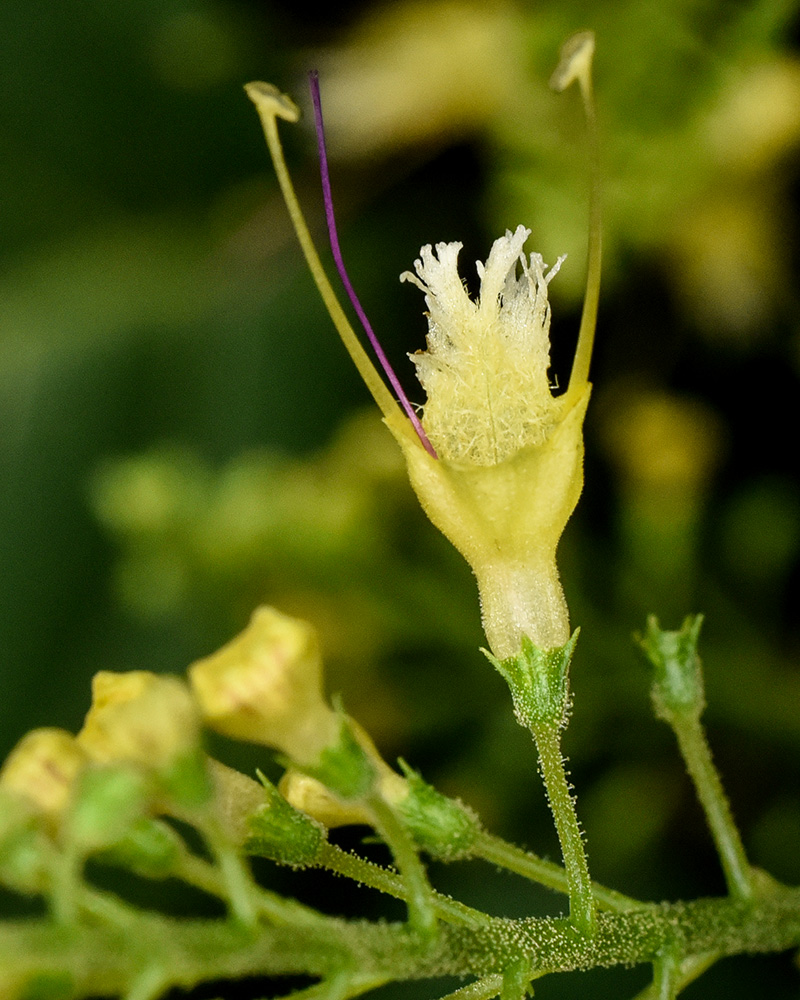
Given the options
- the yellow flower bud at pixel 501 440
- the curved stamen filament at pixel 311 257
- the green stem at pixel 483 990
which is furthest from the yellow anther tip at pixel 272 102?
the green stem at pixel 483 990

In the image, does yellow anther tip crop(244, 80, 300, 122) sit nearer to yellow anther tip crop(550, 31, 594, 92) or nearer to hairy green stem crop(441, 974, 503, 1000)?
yellow anther tip crop(550, 31, 594, 92)

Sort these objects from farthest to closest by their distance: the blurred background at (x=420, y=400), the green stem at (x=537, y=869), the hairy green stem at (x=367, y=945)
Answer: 1. the blurred background at (x=420, y=400)
2. the green stem at (x=537, y=869)
3. the hairy green stem at (x=367, y=945)

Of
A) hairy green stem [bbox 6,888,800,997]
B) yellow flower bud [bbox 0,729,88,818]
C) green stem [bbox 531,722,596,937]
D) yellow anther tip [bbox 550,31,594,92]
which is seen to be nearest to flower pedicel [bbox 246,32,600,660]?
yellow anther tip [bbox 550,31,594,92]

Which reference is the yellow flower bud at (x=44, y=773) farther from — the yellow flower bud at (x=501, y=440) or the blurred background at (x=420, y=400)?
the blurred background at (x=420, y=400)

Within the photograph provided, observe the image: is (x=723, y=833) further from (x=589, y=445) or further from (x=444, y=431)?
(x=589, y=445)

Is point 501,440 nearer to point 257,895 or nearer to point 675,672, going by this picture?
point 675,672

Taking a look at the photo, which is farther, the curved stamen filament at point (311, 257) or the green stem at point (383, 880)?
the curved stamen filament at point (311, 257)
